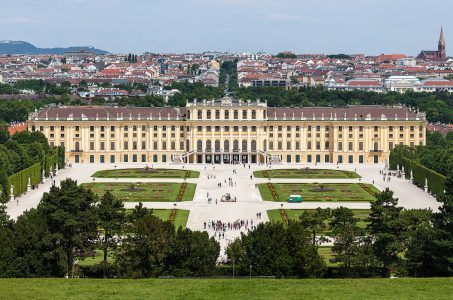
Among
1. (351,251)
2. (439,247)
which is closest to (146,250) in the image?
(351,251)

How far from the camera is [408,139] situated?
11069 centimetres

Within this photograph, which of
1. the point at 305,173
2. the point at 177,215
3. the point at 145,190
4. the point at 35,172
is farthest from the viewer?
the point at 305,173

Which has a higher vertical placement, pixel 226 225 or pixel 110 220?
pixel 110 220

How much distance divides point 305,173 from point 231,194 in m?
18.3

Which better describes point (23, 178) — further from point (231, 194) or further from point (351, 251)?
point (351, 251)

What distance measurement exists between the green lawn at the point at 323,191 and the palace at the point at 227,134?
23411mm

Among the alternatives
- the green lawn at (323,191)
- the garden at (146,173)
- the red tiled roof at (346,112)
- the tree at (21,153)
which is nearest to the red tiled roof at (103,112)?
the red tiled roof at (346,112)

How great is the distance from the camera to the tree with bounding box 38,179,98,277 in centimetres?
4600

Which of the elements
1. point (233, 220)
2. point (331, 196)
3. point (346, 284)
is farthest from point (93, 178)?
point (346, 284)

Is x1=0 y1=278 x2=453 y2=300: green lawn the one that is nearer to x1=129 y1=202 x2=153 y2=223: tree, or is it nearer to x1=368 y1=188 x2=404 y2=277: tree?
x1=368 y1=188 x2=404 y2=277: tree

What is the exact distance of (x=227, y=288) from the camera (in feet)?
120

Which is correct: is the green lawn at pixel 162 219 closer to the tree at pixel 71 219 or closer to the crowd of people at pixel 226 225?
the tree at pixel 71 219

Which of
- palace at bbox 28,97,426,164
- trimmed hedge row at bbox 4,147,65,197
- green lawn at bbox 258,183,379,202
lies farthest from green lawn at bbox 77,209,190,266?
palace at bbox 28,97,426,164

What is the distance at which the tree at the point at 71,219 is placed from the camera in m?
46.0
